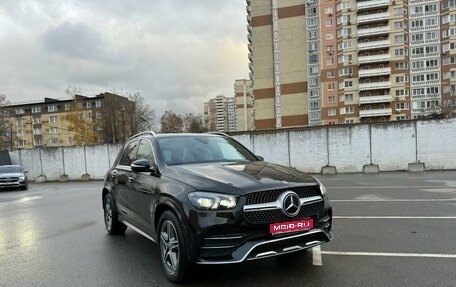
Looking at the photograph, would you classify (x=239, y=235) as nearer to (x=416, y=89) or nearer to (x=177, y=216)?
(x=177, y=216)

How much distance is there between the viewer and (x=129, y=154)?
666 cm

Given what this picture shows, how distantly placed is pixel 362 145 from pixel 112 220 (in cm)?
1783

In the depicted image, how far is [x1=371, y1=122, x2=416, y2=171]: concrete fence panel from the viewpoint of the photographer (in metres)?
21.3

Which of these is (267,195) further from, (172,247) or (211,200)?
(172,247)

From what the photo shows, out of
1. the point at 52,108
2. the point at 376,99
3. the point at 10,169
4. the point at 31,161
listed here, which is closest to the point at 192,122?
the point at 52,108

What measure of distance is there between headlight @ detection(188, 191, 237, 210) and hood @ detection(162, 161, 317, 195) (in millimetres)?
57

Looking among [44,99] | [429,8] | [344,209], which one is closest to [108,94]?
[44,99]

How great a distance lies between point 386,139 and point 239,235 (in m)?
19.7

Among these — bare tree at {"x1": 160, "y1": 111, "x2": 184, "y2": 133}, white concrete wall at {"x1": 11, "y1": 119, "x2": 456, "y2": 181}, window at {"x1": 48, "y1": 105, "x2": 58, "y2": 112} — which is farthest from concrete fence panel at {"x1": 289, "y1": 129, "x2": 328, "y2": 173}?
window at {"x1": 48, "y1": 105, "x2": 58, "y2": 112}

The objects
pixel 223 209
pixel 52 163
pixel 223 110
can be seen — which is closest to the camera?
pixel 223 209

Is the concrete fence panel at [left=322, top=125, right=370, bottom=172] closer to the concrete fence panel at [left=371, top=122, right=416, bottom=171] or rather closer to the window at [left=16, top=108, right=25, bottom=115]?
the concrete fence panel at [left=371, top=122, right=416, bottom=171]

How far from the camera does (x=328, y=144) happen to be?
74.3 ft

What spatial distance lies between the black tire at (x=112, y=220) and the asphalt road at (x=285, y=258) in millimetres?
165

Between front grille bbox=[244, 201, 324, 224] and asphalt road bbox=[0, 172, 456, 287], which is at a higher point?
front grille bbox=[244, 201, 324, 224]
